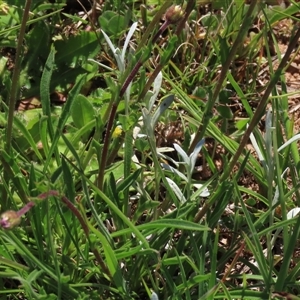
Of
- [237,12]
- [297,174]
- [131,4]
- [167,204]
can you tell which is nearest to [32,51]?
[131,4]

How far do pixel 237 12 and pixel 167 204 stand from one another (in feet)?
2.70

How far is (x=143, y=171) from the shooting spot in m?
1.72

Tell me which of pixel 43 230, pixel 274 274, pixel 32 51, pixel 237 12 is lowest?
pixel 274 274

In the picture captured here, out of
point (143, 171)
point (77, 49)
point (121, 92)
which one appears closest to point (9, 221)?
point (121, 92)

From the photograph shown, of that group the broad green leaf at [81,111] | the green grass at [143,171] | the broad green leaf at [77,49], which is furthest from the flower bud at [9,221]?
the broad green leaf at [77,49]

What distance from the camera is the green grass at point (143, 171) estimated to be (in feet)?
4.26

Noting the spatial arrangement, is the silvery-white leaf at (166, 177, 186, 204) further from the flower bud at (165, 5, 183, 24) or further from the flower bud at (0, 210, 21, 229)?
the flower bud at (0, 210, 21, 229)

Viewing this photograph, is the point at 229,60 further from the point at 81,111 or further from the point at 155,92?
the point at 81,111

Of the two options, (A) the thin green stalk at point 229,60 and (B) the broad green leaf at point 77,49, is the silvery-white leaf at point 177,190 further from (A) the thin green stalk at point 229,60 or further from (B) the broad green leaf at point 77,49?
(B) the broad green leaf at point 77,49

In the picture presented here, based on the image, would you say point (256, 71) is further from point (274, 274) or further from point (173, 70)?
point (274, 274)

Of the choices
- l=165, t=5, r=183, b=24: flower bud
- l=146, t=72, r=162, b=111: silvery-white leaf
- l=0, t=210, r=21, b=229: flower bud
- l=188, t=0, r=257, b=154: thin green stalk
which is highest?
l=165, t=5, r=183, b=24: flower bud

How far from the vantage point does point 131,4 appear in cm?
236

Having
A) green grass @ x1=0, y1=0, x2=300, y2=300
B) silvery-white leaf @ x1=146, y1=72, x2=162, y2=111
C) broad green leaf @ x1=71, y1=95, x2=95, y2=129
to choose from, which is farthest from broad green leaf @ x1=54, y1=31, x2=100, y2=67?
silvery-white leaf @ x1=146, y1=72, x2=162, y2=111

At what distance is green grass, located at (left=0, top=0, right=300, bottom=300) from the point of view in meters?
1.30
